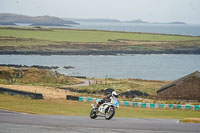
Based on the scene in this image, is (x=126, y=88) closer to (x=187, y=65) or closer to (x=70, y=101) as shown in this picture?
(x=70, y=101)

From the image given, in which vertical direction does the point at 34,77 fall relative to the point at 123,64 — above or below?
above

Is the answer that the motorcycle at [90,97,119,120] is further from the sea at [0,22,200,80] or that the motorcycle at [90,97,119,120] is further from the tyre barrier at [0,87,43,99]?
the sea at [0,22,200,80]

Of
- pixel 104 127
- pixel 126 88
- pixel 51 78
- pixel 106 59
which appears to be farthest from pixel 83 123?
pixel 106 59

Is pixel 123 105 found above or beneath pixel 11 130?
beneath

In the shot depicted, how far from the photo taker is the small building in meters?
51.9

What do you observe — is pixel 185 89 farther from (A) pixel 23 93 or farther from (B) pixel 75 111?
(B) pixel 75 111

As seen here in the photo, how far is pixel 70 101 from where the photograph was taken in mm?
42812

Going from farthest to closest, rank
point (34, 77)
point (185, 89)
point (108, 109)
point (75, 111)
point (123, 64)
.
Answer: point (123, 64)
point (34, 77)
point (185, 89)
point (75, 111)
point (108, 109)

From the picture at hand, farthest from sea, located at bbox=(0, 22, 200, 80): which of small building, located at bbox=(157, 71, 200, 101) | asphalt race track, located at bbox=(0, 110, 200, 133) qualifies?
asphalt race track, located at bbox=(0, 110, 200, 133)

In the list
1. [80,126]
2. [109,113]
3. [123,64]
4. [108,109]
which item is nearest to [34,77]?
[109,113]

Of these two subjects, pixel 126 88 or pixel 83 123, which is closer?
pixel 83 123

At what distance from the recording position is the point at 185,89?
52188 mm

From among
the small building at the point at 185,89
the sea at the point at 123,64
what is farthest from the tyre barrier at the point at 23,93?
the sea at the point at 123,64

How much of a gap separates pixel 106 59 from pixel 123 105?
128 meters
